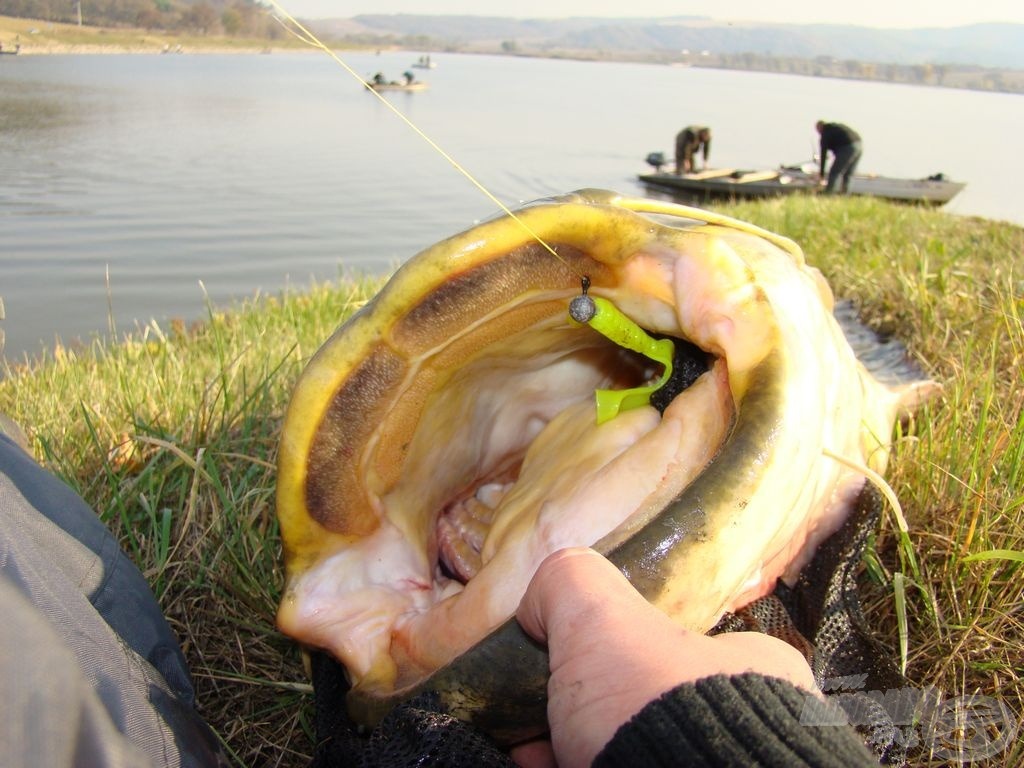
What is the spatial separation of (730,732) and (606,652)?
0.57ft

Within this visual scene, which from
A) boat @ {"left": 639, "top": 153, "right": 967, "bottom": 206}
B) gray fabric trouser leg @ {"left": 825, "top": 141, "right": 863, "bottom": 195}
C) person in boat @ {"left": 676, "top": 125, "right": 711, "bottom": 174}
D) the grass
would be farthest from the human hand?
person in boat @ {"left": 676, "top": 125, "right": 711, "bottom": 174}

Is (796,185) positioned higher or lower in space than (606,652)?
lower

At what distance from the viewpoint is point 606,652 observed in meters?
1.00

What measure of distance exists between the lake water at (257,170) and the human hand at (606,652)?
8.85ft

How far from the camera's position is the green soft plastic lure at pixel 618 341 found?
1525 millimetres

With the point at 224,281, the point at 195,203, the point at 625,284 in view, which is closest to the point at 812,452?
the point at 625,284

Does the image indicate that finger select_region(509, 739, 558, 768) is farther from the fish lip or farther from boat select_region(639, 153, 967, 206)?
boat select_region(639, 153, 967, 206)

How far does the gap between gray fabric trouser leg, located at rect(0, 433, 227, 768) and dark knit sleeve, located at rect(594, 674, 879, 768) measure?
62cm

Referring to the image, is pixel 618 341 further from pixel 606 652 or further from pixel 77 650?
pixel 77 650

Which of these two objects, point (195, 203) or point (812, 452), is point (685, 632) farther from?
point (195, 203)

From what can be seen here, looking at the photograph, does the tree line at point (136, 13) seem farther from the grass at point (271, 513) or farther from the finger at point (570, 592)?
the finger at point (570, 592)

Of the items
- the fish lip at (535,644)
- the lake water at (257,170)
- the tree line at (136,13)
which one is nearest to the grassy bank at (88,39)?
the tree line at (136,13)

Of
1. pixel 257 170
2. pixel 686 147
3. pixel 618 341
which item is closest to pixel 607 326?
pixel 618 341

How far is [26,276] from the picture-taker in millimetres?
10211
